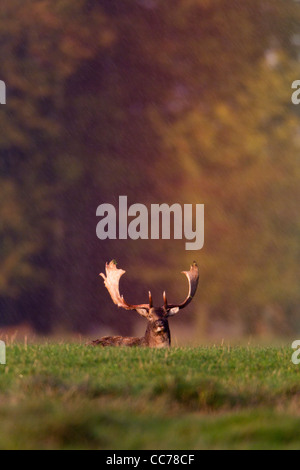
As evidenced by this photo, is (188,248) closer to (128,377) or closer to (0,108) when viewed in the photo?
(0,108)

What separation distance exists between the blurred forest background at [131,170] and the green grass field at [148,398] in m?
6.01

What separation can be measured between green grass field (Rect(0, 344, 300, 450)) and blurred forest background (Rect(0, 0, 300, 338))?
601 centimetres

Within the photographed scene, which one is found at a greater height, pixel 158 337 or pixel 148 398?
pixel 158 337

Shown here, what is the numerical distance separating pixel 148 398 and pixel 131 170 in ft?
43.6

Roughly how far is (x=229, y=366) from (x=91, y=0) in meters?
13.1

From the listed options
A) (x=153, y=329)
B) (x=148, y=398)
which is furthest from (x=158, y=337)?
(x=148, y=398)

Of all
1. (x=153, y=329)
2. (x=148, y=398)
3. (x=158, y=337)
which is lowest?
(x=148, y=398)

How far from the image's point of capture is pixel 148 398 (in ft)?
39.6

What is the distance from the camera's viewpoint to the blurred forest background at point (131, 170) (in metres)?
23.8

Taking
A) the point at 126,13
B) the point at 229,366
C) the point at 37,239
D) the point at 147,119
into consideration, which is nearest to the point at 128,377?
the point at 229,366

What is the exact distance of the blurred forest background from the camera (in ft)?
78.0

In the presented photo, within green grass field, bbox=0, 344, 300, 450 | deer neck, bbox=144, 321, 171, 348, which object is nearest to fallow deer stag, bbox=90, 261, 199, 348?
deer neck, bbox=144, 321, 171, 348

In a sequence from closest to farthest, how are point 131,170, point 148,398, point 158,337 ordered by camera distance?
point 148,398, point 158,337, point 131,170

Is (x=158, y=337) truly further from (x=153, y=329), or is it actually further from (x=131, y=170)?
(x=131, y=170)
